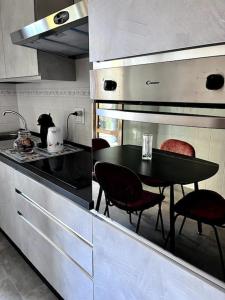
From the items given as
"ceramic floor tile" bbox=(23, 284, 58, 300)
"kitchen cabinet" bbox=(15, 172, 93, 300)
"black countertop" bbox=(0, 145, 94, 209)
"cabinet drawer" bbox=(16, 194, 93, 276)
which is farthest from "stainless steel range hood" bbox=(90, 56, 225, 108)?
"ceramic floor tile" bbox=(23, 284, 58, 300)

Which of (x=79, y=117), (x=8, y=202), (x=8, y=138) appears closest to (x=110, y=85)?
(x=79, y=117)

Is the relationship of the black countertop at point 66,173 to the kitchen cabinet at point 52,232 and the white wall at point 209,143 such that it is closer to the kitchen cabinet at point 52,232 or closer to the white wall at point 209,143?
the kitchen cabinet at point 52,232

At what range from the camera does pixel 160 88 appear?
715mm

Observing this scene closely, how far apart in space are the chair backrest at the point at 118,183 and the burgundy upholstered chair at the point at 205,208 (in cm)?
16

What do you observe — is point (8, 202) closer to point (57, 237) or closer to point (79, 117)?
point (57, 237)

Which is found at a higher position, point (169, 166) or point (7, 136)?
point (169, 166)

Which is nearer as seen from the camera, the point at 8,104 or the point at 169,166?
the point at 169,166

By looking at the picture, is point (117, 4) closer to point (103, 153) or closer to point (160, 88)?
point (160, 88)

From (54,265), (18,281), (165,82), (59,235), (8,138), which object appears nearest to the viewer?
(165,82)

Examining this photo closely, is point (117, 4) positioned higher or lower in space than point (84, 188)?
higher

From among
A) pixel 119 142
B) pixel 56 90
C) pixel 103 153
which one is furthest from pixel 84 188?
pixel 56 90

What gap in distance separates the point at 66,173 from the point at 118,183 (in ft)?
1.92

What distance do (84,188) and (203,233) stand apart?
62cm

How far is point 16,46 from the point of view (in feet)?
5.72
